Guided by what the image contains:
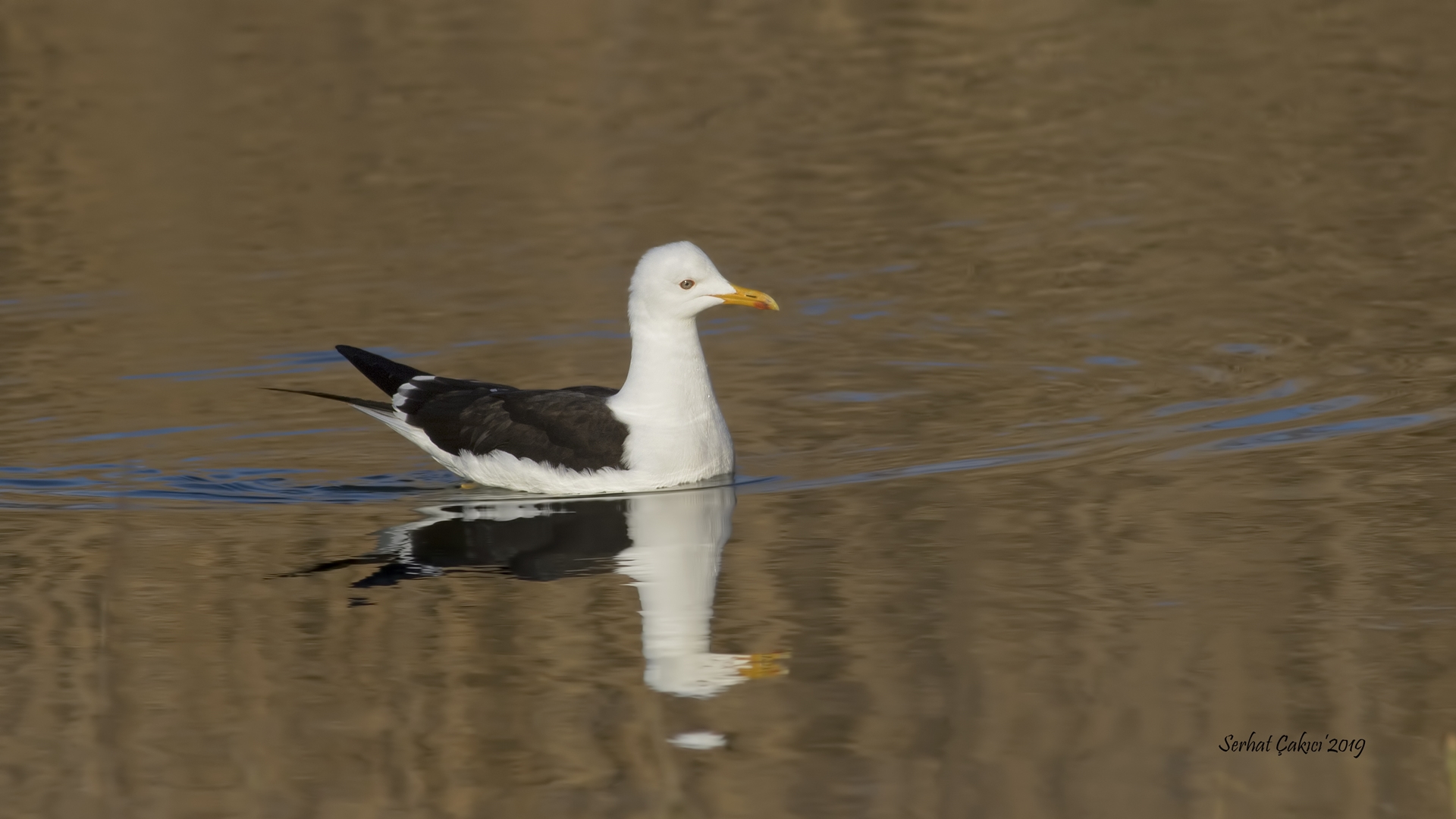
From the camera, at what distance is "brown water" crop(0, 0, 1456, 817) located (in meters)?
7.28

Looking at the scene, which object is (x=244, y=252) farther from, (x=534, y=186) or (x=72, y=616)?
(x=72, y=616)

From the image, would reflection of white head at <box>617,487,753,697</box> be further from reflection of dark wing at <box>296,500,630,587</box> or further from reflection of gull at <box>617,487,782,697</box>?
reflection of dark wing at <box>296,500,630,587</box>

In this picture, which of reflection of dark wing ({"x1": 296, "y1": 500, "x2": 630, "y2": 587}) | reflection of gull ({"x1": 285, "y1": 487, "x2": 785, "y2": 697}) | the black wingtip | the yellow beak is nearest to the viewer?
reflection of gull ({"x1": 285, "y1": 487, "x2": 785, "y2": 697})

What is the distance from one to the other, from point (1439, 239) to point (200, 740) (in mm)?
10623

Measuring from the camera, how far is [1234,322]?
13828 millimetres

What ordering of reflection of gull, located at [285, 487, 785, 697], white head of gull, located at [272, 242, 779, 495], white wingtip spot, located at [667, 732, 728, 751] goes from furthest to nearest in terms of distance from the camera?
white head of gull, located at [272, 242, 779, 495], reflection of gull, located at [285, 487, 785, 697], white wingtip spot, located at [667, 732, 728, 751]

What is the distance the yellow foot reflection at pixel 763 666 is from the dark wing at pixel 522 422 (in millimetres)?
2631

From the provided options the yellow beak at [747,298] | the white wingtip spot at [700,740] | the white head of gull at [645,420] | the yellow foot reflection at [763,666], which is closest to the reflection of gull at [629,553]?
the yellow foot reflection at [763,666]

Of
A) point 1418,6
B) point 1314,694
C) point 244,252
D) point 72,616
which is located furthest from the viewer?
point 1418,6

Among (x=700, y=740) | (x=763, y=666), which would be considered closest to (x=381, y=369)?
(x=763, y=666)

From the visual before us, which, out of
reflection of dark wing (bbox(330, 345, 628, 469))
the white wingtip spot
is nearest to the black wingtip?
reflection of dark wing (bbox(330, 345, 628, 469))

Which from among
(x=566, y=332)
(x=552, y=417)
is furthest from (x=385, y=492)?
(x=566, y=332)

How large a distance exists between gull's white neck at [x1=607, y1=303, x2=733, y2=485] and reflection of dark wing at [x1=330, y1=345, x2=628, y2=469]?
105 mm

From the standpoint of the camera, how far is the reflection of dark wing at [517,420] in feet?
34.8
